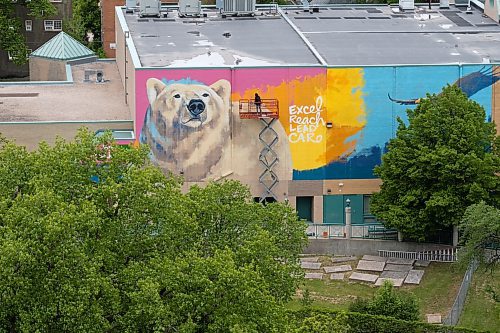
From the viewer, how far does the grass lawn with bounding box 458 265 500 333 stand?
77000mm

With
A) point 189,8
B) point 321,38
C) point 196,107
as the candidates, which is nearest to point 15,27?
point 189,8

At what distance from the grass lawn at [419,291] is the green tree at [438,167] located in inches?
127

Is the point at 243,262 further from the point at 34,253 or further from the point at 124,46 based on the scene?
the point at 124,46

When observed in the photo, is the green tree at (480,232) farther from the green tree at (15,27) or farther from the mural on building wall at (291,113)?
the green tree at (15,27)

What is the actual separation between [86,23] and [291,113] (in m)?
50.7

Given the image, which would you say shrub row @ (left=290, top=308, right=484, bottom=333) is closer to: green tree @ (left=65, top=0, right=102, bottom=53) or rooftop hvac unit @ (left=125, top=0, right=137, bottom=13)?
rooftop hvac unit @ (left=125, top=0, right=137, bottom=13)

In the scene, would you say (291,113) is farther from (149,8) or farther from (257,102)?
(149,8)

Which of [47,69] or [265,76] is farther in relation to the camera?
[47,69]

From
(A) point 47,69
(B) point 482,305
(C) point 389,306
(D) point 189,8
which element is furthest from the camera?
(A) point 47,69

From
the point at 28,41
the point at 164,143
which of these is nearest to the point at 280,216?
the point at 164,143

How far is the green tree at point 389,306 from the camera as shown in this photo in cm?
7475

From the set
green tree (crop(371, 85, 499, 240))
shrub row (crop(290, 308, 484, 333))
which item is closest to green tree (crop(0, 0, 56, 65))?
green tree (crop(371, 85, 499, 240))

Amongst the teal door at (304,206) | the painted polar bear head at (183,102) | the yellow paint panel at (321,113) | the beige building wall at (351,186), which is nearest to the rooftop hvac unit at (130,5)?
the painted polar bear head at (183,102)

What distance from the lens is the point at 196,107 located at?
90938 mm
